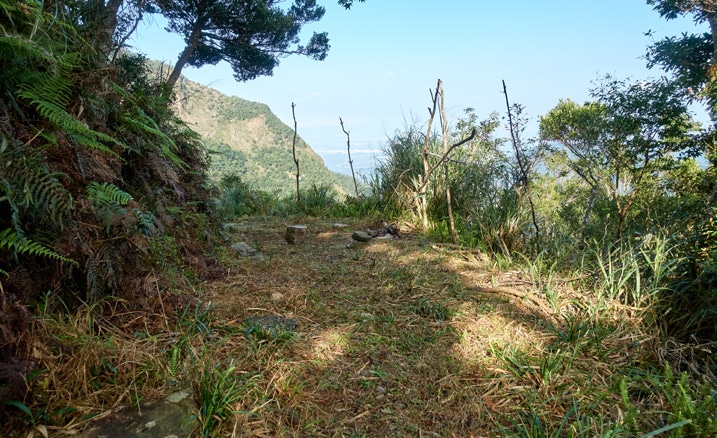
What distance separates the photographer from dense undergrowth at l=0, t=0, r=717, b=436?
1.19m

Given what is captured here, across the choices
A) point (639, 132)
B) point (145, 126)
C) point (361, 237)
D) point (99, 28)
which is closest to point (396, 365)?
point (145, 126)

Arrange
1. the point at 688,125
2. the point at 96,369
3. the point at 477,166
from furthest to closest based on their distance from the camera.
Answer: the point at 688,125 → the point at 477,166 → the point at 96,369

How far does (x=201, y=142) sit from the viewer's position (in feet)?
10.7

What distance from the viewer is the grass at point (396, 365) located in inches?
47.5

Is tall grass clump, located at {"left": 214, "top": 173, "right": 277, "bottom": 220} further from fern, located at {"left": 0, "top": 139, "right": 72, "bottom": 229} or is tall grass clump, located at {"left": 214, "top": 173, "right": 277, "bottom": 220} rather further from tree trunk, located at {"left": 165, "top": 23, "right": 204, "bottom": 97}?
fern, located at {"left": 0, "top": 139, "right": 72, "bottom": 229}

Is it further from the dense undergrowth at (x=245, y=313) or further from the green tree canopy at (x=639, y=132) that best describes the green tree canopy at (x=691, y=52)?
the dense undergrowth at (x=245, y=313)

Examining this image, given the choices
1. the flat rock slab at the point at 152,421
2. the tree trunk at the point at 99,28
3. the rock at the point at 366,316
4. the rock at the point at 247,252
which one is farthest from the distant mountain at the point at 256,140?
the flat rock slab at the point at 152,421

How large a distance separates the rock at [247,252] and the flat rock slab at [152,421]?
213cm

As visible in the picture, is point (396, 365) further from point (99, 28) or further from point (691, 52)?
point (691, 52)

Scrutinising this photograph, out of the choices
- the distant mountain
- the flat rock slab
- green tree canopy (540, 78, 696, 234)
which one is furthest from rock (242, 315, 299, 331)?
the distant mountain

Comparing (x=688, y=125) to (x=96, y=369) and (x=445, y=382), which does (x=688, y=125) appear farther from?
(x=96, y=369)

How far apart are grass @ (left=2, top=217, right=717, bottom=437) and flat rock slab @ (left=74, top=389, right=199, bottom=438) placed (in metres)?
0.04

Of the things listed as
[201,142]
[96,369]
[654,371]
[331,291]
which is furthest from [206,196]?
[654,371]

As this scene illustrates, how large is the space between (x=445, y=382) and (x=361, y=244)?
2.39 metres
